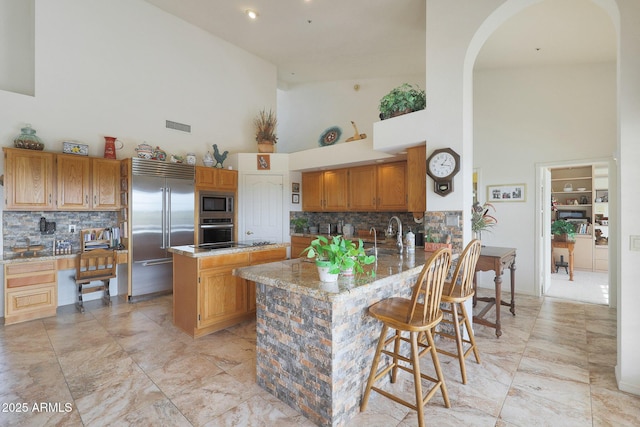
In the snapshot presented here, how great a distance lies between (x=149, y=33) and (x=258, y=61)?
7.06 feet

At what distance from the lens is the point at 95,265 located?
4.06 metres

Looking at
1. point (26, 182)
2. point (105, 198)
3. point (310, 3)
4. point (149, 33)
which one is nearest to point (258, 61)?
point (149, 33)

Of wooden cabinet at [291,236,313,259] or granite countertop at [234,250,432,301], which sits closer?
granite countertop at [234,250,432,301]

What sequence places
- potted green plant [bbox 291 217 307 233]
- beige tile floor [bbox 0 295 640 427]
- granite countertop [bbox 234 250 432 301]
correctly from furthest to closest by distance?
potted green plant [bbox 291 217 307 233] → beige tile floor [bbox 0 295 640 427] → granite countertop [bbox 234 250 432 301]

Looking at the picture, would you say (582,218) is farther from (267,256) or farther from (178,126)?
(178,126)

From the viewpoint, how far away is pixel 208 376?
2432mm

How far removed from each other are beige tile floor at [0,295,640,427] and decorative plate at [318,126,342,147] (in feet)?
13.7

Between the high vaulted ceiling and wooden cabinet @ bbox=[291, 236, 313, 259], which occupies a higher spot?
the high vaulted ceiling

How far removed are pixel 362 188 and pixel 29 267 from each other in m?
4.81

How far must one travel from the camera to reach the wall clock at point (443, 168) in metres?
3.18

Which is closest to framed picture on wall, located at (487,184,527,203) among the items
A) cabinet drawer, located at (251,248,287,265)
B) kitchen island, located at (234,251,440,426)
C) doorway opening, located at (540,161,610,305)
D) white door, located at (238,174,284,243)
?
doorway opening, located at (540,161,610,305)

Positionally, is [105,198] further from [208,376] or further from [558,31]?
[558,31]

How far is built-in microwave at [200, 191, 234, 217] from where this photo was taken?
17.0 ft

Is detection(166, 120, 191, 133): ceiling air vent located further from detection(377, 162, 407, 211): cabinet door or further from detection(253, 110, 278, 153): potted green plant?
detection(377, 162, 407, 211): cabinet door
